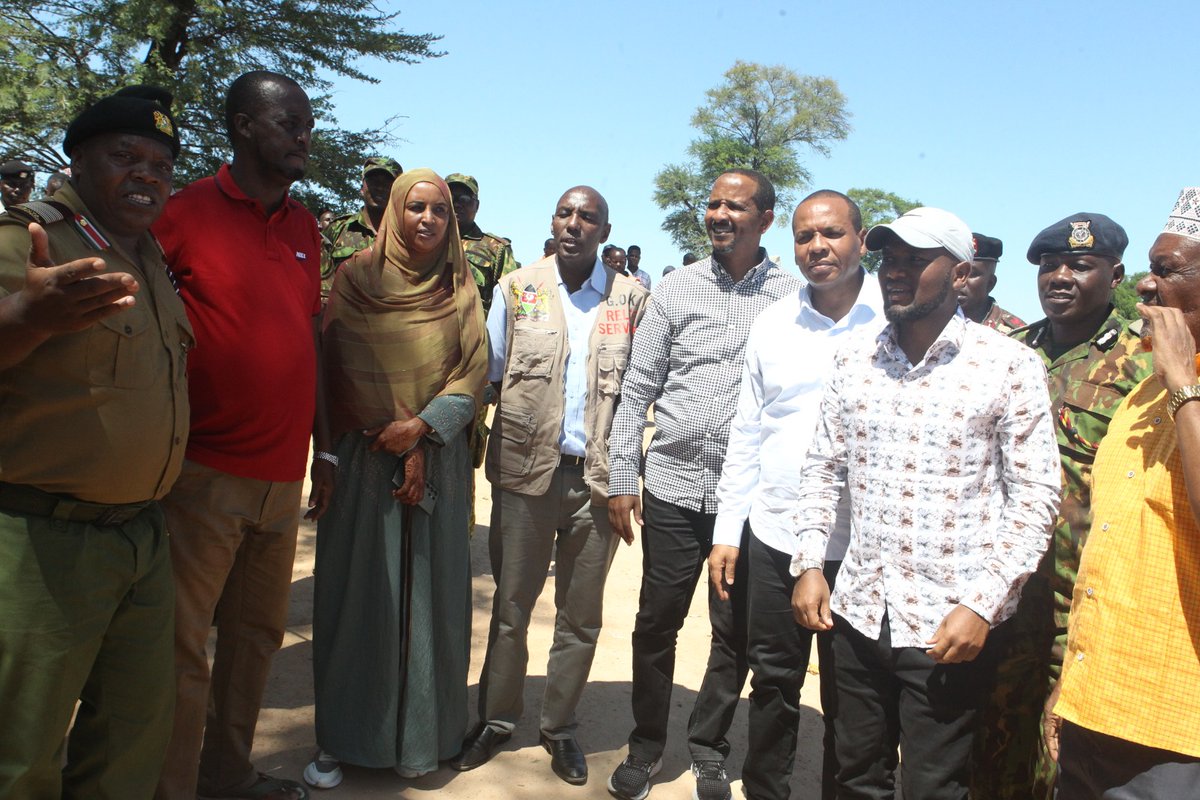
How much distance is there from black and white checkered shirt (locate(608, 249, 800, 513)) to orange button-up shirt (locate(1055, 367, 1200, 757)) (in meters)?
1.59

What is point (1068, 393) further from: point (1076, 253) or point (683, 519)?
point (683, 519)

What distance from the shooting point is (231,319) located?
2.99 metres

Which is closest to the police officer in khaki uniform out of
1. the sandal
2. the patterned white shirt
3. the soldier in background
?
the sandal

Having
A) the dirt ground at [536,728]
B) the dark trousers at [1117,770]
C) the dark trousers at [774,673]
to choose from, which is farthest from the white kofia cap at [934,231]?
the dirt ground at [536,728]

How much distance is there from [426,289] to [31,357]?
155 cm

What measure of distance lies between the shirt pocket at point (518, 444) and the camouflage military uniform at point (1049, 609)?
1.97m

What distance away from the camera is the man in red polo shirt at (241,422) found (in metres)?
2.97

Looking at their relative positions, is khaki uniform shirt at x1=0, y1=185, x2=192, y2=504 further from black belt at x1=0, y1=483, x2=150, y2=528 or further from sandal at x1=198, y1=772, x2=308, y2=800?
sandal at x1=198, y1=772, x2=308, y2=800

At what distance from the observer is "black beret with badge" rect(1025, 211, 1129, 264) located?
3.43 m

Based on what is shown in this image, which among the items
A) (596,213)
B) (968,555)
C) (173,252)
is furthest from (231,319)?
(968,555)

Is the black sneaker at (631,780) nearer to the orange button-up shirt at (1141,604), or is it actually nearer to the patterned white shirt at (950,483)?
the patterned white shirt at (950,483)

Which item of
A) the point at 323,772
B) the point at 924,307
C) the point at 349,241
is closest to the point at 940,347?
the point at 924,307

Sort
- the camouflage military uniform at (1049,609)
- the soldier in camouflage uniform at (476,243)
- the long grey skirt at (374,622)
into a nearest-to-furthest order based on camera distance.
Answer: the camouflage military uniform at (1049,609) < the long grey skirt at (374,622) < the soldier in camouflage uniform at (476,243)

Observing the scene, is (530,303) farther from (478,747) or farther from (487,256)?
(487,256)
